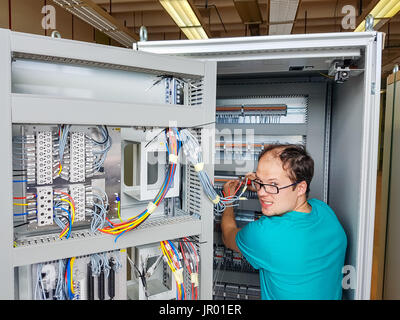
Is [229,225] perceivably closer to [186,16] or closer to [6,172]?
[6,172]

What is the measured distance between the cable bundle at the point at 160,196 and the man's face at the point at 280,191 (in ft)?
1.37

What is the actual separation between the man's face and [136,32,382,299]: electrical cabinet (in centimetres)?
24

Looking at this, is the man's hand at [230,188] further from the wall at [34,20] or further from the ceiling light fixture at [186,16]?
the wall at [34,20]

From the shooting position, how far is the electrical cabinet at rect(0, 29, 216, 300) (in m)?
0.84

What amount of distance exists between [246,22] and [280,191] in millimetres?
3199

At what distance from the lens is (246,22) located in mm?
3756

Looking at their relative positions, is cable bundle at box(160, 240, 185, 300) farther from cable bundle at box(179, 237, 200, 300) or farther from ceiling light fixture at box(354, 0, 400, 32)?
ceiling light fixture at box(354, 0, 400, 32)

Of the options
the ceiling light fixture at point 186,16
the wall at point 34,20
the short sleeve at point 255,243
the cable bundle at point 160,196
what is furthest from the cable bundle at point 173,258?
the wall at point 34,20

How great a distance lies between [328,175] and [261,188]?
0.59 meters

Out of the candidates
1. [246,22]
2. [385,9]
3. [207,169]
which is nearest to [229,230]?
[207,169]

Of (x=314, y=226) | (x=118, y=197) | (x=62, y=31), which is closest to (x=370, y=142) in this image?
(x=314, y=226)

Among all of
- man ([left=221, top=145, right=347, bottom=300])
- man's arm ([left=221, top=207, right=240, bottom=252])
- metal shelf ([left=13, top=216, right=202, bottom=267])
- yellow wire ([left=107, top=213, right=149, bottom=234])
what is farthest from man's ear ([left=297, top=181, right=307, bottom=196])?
yellow wire ([left=107, top=213, right=149, bottom=234])

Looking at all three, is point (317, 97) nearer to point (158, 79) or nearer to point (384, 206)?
point (384, 206)

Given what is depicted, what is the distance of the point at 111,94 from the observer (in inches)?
43.6
